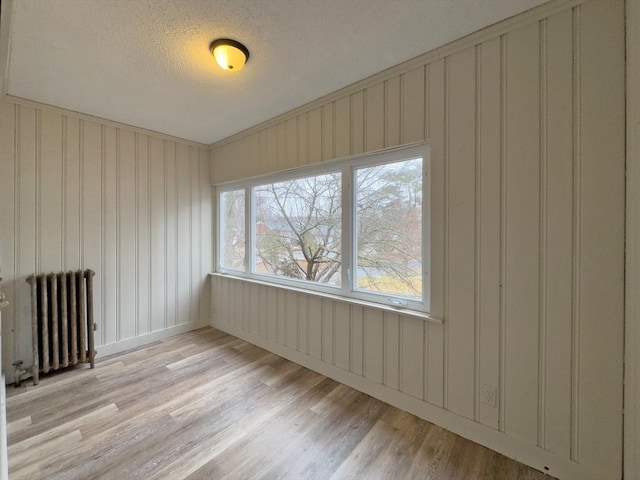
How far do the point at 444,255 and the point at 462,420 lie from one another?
1.05 metres

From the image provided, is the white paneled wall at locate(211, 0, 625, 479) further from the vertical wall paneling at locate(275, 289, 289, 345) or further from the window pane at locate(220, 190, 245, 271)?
the window pane at locate(220, 190, 245, 271)

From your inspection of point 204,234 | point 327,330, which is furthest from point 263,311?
point 204,234

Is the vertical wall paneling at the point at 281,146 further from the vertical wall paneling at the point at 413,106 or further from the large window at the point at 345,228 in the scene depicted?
the vertical wall paneling at the point at 413,106

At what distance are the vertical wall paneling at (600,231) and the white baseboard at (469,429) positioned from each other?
0.09 m

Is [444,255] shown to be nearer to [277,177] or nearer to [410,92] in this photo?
[410,92]

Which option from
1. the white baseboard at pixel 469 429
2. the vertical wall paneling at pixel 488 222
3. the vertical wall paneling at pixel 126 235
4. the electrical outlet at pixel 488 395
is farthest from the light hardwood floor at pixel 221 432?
the vertical wall paneling at pixel 126 235

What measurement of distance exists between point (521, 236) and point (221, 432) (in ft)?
7.22

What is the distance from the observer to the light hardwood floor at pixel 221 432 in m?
1.46

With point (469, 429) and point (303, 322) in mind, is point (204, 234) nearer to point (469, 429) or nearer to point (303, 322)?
point (303, 322)

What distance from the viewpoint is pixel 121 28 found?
5.02 feet

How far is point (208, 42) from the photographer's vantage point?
1.66 meters

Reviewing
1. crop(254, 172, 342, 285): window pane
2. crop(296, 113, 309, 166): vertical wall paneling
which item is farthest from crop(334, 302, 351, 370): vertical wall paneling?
crop(296, 113, 309, 166): vertical wall paneling

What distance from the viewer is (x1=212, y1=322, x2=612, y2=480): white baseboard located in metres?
1.39

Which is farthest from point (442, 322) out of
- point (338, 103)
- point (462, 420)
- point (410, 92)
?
point (338, 103)
